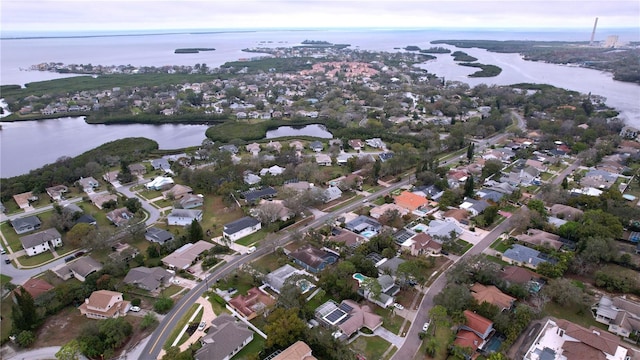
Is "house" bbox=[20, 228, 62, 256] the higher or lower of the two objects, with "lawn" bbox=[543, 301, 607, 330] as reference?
lower

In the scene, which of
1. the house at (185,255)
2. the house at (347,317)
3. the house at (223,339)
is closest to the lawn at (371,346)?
the house at (347,317)

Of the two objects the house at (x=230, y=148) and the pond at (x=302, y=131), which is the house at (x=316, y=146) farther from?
the house at (x=230, y=148)

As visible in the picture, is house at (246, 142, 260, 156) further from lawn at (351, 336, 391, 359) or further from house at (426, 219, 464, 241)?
lawn at (351, 336, 391, 359)

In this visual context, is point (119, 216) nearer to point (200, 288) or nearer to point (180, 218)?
point (180, 218)

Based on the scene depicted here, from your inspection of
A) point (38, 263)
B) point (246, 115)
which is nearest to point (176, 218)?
point (38, 263)

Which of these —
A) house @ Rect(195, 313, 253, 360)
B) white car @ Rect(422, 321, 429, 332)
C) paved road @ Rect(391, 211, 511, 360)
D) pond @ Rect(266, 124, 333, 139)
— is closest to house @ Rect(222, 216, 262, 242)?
house @ Rect(195, 313, 253, 360)

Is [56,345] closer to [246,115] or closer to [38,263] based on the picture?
[38,263]

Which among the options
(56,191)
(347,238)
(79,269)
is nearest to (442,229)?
(347,238)
